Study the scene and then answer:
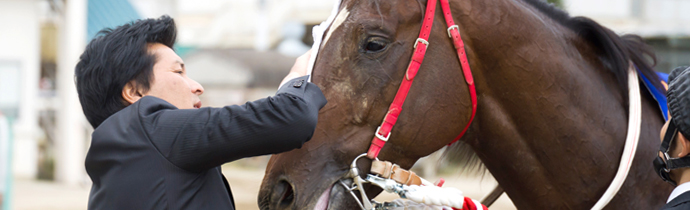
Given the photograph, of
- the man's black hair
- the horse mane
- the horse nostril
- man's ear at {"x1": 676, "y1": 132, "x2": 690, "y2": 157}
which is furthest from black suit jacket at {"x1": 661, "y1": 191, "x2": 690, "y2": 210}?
the man's black hair

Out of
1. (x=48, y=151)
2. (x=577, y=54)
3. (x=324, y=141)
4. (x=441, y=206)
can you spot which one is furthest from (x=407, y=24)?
(x=48, y=151)

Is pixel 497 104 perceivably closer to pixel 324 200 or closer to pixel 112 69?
pixel 324 200

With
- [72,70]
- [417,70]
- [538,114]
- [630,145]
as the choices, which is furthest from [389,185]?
[72,70]

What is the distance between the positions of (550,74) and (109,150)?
59.9 inches

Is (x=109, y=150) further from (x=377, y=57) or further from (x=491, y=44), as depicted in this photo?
(x=491, y=44)

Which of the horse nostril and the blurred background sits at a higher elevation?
the horse nostril

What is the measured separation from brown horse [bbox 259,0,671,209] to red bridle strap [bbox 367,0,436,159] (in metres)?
0.02

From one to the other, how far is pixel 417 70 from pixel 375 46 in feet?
0.54

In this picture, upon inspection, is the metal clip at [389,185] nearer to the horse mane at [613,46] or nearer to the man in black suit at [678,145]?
the man in black suit at [678,145]

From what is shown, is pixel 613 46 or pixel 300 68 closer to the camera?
pixel 300 68

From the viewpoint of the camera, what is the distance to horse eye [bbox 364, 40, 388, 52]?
1.80 meters

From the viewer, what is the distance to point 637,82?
2.12m

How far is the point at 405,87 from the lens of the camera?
70.8 inches

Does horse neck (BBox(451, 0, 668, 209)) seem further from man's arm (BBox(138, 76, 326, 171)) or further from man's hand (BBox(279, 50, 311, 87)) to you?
man's arm (BBox(138, 76, 326, 171))
